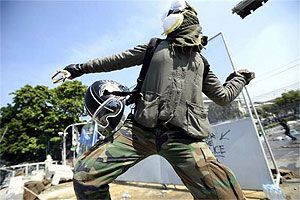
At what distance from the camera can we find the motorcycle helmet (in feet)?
5.60

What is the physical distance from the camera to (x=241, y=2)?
4.50 m

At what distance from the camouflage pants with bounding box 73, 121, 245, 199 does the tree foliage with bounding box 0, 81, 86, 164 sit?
2161 cm

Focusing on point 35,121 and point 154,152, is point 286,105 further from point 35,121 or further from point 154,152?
point 154,152

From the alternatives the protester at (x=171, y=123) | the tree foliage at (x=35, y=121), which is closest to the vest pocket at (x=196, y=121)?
the protester at (x=171, y=123)

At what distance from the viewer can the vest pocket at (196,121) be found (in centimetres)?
148

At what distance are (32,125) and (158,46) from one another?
24.1m

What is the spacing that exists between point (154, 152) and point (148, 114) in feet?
0.83

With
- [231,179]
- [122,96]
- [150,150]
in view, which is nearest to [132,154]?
[150,150]

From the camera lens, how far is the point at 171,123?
4.88 feet

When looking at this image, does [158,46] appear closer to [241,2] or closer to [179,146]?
[179,146]

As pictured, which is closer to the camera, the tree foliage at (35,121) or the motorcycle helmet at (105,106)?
the motorcycle helmet at (105,106)

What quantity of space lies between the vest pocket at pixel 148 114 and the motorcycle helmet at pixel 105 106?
9.6 inches

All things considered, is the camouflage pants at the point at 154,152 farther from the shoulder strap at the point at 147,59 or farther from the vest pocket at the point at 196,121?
the shoulder strap at the point at 147,59

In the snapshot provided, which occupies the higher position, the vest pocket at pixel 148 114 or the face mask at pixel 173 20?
the face mask at pixel 173 20
